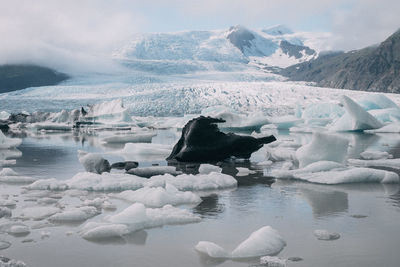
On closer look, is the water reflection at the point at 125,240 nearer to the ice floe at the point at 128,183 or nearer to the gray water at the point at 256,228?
the gray water at the point at 256,228

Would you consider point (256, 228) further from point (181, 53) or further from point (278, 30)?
point (278, 30)

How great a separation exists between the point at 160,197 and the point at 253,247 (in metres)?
2.14

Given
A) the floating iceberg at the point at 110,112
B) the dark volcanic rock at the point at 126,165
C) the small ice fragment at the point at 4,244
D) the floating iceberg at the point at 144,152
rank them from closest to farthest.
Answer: the small ice fragment at the point at 4,244, the dark volcanic rock at the point at 126,165, the floating iceberg at the point at 144,152, the floating iceberg at the point at 110,112

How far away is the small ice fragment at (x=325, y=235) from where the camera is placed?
4387 millimetres

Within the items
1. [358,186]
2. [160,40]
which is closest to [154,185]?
[358,186]

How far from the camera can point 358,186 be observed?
7.21m

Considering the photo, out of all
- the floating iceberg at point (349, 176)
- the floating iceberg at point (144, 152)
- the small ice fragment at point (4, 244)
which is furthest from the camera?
the floating iceberg at point (144, 152)

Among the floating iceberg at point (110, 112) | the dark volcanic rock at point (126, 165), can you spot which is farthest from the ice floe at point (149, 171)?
the floating iceberg at point (110, 112)

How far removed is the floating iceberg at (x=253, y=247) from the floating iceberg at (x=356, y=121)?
1709 centimetres

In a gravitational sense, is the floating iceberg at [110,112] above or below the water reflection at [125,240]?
above

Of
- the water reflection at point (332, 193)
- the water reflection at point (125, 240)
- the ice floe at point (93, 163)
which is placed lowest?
the water reflection at point (125, 240)

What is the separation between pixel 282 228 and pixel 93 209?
7.08 ft

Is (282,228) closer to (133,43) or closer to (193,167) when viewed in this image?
(193,167)

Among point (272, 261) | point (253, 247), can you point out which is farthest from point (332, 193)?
point (272, 261)
